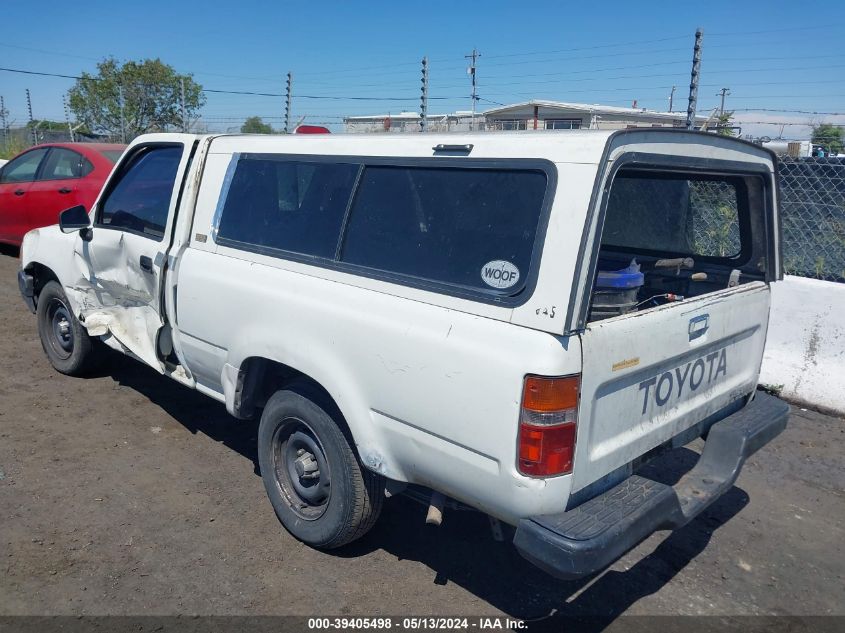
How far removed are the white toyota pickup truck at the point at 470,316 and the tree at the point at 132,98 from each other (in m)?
7.84

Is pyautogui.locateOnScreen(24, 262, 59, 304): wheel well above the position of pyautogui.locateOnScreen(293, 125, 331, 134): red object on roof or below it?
below

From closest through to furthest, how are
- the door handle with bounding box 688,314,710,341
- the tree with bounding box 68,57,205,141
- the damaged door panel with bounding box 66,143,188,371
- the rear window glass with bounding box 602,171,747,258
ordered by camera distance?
the door handle with bounding box 688,314,710,341 → the rear window glass with bounding box 602,171,747,258 → the damaged door panel with bounding box 66,143,188,371 → the tree with bounding box 68,57,205,141

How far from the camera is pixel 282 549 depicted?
3502 millimetres

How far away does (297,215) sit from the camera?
3.56 metres

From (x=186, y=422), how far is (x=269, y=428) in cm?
165

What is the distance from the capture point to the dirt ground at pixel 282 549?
3146 millimetres

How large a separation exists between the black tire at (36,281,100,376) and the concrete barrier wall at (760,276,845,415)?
544 cm

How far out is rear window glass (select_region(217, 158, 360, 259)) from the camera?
334 cm

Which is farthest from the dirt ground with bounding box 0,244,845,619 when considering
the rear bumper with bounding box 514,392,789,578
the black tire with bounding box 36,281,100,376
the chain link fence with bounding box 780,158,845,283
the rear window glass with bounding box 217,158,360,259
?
the chain link fence with bounding box 780,158,845,283

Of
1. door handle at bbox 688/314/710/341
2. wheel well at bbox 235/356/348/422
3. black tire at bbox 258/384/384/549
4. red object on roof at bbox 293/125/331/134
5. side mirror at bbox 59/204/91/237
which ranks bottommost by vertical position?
black tire at bbox 258/384/384/549

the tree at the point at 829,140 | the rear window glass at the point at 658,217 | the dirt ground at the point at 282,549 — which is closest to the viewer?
the dirt ground at the point at 282,549

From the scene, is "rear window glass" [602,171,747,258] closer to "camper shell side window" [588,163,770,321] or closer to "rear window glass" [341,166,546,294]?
"camper shell side window" [588,163,770,321]

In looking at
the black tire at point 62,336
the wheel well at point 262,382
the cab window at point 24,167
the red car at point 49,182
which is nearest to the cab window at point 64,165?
the red car at point 49,182

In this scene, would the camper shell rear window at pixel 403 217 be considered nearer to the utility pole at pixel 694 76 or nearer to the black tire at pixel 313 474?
the black tire at pixel 313 474
